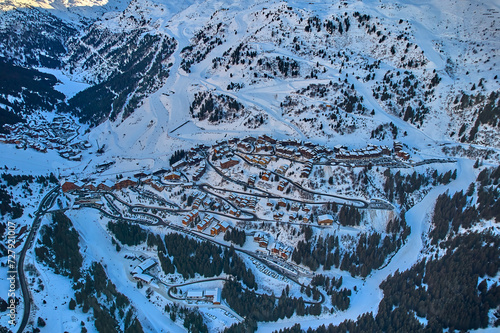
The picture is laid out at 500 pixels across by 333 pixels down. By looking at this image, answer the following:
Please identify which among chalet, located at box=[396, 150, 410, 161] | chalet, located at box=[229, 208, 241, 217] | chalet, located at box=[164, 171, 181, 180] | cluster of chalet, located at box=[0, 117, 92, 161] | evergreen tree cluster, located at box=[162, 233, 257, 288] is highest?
cluster of chalet, located at box=[0, 117, 92, 161]

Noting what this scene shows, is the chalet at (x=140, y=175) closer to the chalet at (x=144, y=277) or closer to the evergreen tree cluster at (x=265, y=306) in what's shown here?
the chalet at (x=144, y=277)

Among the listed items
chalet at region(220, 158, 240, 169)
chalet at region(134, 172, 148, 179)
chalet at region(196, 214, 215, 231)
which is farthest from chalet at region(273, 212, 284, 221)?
chalet at region(134, 172, 148, 179)

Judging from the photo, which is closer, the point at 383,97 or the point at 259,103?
the point at 383,97

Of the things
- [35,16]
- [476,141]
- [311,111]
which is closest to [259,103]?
[311,111]

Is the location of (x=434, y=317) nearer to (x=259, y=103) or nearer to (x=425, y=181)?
(x=425, y=181)

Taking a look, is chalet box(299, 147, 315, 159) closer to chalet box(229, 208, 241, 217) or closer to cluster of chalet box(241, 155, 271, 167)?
cluster of chalet box(241, 155, 271, 167)

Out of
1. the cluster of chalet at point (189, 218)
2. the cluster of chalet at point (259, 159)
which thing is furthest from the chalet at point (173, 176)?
the cluster of chalet at point (259, 159)
